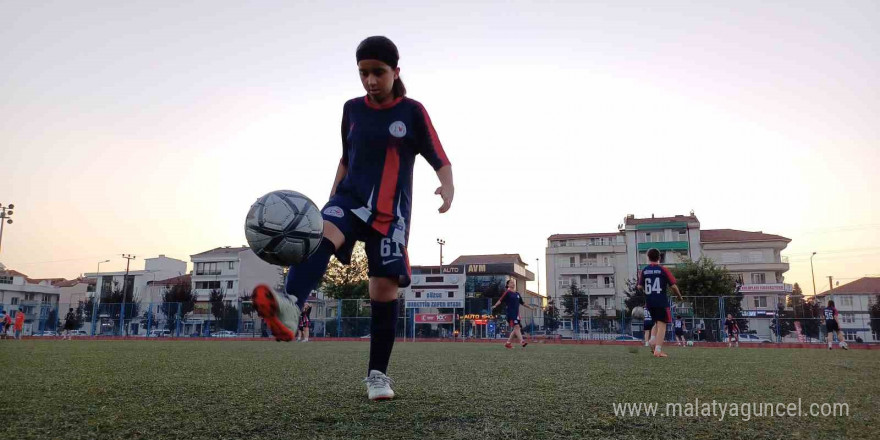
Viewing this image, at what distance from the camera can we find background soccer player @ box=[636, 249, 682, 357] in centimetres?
1024

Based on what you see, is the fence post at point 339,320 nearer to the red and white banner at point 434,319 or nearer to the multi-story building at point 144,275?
the red and white banner at point 434,319

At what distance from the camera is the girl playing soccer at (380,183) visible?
3379mm

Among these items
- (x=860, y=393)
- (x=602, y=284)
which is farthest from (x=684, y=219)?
(x=860, y=393)

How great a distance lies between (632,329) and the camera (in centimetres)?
3045

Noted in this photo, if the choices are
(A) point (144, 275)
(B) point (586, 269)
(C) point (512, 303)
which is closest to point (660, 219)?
(B) point (586, 269)

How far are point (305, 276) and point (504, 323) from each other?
4075 centimetres

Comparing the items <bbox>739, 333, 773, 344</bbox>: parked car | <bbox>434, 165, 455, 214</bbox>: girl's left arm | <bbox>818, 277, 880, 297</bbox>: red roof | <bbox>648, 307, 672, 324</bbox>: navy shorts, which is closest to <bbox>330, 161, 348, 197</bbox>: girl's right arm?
<bbox>434, 165, 455, 214</bbox>: girl's left arm

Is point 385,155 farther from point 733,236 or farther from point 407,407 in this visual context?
point 733,236

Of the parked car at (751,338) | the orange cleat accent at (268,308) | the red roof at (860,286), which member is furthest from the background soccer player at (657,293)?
the red roof at (860,286)

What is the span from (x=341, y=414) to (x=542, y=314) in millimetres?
31708

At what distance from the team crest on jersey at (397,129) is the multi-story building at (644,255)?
65.9 meters

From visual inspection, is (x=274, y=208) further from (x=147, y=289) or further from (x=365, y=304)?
(x=147, y=289)

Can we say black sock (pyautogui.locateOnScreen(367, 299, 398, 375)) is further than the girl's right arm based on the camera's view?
No

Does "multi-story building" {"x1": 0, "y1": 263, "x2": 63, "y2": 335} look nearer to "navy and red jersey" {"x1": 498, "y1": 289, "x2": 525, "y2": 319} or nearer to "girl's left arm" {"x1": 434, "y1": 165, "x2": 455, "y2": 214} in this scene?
"navy and red jersey" {"x1": 498, "y1": 289, "x2": 525, "y2": 319}
